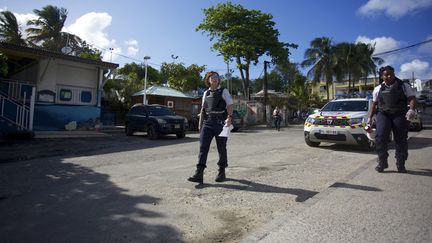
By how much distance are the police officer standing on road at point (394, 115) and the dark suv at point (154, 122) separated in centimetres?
938

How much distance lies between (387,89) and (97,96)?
1610 cm

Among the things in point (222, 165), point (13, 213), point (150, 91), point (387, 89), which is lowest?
point (13, 213)

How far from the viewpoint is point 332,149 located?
9.52 m

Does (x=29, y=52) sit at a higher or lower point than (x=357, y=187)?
higher

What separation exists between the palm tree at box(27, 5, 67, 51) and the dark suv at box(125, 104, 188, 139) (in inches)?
862

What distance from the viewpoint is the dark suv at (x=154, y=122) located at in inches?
540

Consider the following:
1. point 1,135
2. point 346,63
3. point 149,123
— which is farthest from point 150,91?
point 346,63

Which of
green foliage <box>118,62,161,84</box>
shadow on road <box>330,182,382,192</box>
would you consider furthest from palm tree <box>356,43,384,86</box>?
shadow on road <box>330,182,382,192</box>

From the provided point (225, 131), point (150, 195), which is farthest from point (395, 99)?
point (150, 195)

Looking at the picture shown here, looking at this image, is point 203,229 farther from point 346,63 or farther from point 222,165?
point 346,63

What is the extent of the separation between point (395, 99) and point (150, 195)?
177 inches

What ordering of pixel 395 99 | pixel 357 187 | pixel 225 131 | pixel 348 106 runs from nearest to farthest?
pixel 357 187
pixel 225 131
pixel 395 99
pixel 348 106

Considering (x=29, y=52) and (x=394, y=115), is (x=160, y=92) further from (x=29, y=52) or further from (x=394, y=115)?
(x=394, y=115)

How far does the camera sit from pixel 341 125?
8.99 m
